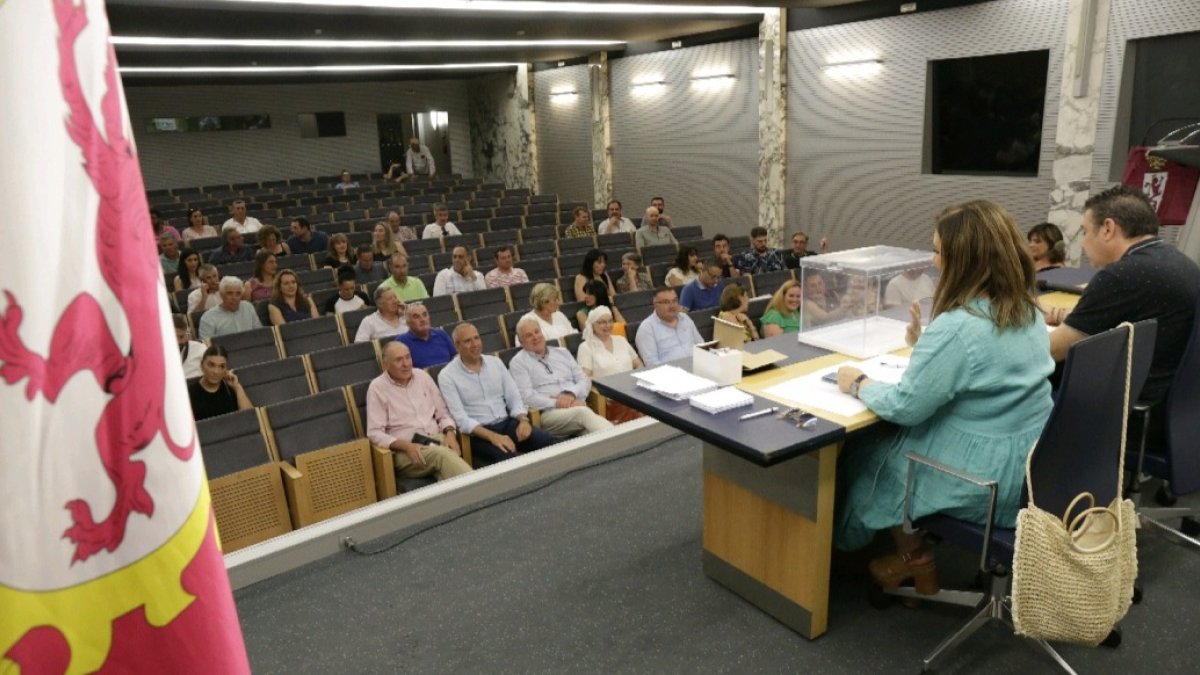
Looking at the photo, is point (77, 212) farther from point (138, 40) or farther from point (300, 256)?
point (138, 40)

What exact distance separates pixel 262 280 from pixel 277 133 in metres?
11.0

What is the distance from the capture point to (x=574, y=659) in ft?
8.32

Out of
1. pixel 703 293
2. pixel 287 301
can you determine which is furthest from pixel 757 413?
pixel 287 301

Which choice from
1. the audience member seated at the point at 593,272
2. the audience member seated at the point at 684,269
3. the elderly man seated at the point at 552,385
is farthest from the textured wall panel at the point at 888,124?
the elderly man seated at the point at 552,385

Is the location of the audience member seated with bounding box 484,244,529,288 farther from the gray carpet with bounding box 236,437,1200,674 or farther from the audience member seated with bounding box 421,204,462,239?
the gray carpet with bounding box 236,437,1200,674

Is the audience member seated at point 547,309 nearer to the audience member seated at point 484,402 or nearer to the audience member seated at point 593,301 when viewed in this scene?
the audience member seated at point 593,301

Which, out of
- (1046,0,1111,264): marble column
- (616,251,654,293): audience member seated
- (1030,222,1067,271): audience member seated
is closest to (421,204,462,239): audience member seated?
(616,251,654,293): audience member seated

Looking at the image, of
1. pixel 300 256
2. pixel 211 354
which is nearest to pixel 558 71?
pixel 300 256

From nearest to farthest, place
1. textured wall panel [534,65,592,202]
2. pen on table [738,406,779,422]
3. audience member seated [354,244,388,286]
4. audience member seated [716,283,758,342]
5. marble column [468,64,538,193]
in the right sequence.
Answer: pen on table [738,406,779,422] → audience member seated [716,283,758,342] → audience member seated [354,244,388,286] → textured wall panel [534,65,592,202] → marble column [468,64,538,193]

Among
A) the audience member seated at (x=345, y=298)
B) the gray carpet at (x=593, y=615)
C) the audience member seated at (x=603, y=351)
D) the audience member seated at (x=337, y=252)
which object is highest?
the audience member seated at (x=337, y=252)

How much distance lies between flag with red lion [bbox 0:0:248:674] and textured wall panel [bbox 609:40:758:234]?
1022 cm

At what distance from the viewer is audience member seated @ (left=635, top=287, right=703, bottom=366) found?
5184 mm

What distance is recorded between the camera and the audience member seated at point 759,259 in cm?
777

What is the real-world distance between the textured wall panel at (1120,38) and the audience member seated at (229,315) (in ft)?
22.8
